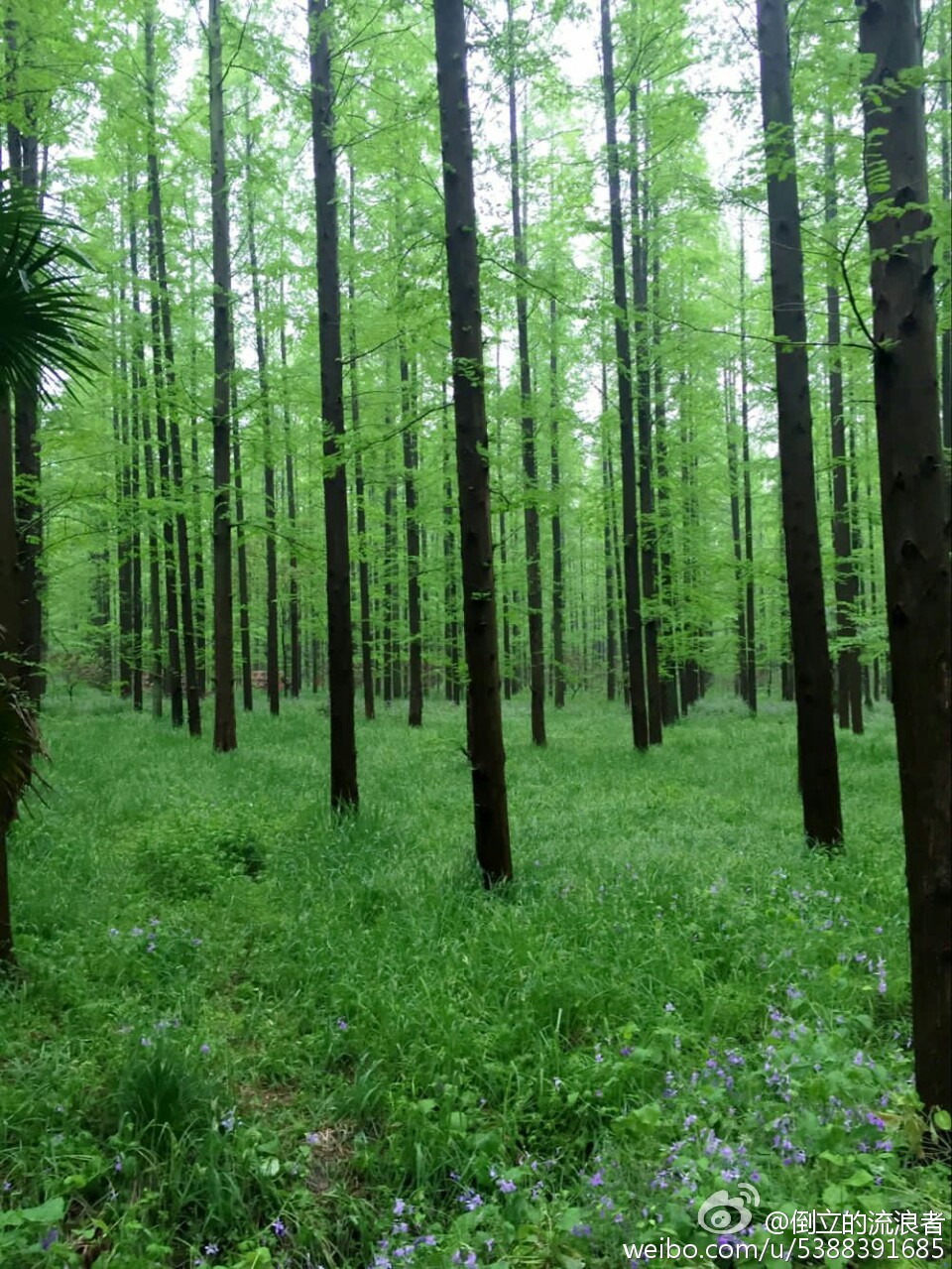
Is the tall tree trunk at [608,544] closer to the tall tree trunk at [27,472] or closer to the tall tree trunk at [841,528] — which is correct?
the tall tree trunk at [841,528]

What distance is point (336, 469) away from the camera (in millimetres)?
8414

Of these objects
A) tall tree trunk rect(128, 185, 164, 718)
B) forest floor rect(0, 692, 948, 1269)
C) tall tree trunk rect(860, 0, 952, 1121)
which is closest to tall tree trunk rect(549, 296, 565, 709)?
tall tree trunk rect(128, 185, 164, 718)

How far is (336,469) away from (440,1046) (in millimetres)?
6384

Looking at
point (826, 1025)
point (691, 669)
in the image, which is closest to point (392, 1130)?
point (826, 1025)

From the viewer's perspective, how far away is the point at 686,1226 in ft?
8.26

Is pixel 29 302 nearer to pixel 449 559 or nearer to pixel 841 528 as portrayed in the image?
pixel 449 559

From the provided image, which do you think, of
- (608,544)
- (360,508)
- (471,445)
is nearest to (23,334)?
(471,445)

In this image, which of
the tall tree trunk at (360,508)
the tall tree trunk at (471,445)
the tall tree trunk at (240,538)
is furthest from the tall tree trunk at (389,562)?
the tall tree trunk at (471,445)

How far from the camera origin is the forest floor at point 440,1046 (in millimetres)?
2711

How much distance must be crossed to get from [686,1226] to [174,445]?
1580 centimetres

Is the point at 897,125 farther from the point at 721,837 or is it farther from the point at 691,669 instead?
the point at 691,669

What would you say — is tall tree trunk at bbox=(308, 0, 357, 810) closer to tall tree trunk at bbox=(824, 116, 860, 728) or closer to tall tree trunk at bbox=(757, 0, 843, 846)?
tall tree trunk at bbox=(757, 0, 843, 846)

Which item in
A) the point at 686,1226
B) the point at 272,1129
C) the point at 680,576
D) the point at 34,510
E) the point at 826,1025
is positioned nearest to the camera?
the point at 686,1226

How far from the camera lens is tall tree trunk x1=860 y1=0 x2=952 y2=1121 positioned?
9.16ft
